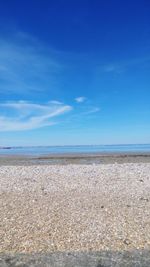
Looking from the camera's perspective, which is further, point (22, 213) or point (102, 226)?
point (22, 213)

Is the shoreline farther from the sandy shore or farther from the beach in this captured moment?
the beach

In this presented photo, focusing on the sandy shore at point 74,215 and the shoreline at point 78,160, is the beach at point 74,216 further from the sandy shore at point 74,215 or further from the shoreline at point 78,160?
the shoreline at point 78,160

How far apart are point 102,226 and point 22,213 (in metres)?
2.99

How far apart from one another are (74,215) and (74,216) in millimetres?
125

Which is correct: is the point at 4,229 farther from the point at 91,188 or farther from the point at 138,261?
the point at 91,188

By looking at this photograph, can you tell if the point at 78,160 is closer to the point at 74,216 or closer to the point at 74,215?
the point at 74,215

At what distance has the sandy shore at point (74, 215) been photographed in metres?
9.29

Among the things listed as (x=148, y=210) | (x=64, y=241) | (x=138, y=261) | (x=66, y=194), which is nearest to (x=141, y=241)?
(x=138, y=261)

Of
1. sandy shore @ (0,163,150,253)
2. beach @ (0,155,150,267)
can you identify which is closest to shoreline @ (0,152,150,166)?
sandy shore @ (0,163,150,253)

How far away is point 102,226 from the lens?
34.9 ft

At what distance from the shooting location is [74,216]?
38.8 ft

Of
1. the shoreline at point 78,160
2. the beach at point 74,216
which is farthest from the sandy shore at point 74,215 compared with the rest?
the shoreline at point 78,160

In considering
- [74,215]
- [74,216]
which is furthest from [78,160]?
[74,216]

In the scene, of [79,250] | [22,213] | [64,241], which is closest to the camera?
[79,250]
